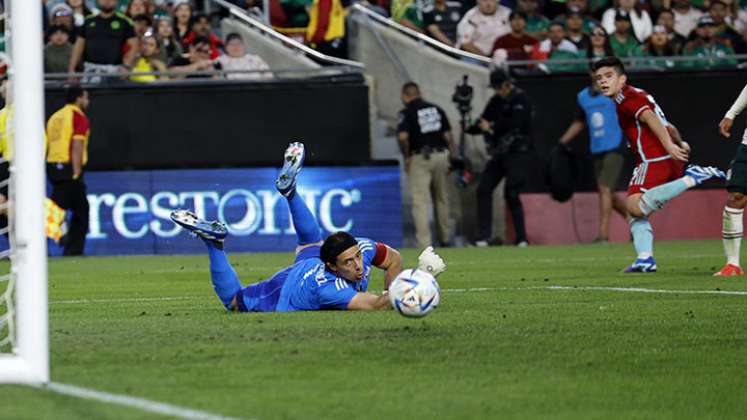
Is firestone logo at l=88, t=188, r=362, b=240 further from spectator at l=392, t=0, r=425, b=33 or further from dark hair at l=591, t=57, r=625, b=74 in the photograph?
dark hair at l=591, t=57, r=625, b=74

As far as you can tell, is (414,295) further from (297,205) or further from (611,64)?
(611,64)

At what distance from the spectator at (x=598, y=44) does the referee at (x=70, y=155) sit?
25.5 ft

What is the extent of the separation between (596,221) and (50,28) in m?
8.67

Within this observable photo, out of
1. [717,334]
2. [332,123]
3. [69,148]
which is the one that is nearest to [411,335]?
[717,334]

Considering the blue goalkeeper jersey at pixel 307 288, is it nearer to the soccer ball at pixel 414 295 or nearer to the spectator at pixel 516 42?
the soccer ball at pixel 414 295

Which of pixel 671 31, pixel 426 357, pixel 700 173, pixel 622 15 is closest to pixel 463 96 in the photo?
pixel 622 15

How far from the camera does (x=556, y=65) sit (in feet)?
80.1

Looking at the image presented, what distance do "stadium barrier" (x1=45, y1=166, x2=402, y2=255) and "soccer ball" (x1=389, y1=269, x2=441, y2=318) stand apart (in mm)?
13487

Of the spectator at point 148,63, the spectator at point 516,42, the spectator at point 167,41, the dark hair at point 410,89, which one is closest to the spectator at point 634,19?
the spectator at point 516,42

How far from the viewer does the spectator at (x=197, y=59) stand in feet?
78.8

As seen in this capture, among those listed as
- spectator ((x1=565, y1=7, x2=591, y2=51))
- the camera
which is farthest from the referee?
spectator ((x1=565, y1=7, x2=591, y2=51))

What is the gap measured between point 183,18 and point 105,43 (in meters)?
1.44

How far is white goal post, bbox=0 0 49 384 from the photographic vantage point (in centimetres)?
689

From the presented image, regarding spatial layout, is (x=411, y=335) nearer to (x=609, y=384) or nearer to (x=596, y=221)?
(x=609, y=384)
